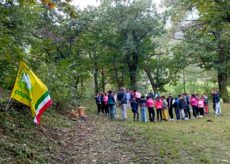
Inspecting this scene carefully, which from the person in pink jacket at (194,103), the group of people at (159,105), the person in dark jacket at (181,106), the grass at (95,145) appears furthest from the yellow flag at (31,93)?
the person in pink jacket at (194,103)

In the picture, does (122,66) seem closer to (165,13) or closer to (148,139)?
(165,13)

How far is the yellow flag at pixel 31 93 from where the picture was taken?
28.0ft

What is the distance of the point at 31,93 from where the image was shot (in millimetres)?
8664

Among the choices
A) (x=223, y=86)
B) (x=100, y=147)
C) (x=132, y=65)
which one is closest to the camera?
(x=100, y=147)

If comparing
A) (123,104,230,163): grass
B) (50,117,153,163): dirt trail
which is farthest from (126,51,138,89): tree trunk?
(50,117,153,163): dirt trail

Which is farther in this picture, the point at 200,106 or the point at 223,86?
the point at 223,86

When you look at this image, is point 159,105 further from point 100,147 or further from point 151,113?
point 100,147

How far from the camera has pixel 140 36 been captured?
2966cm

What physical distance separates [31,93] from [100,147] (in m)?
2.65

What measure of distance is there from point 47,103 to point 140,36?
22.0 m

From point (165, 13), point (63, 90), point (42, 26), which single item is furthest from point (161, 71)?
point (63, 90)

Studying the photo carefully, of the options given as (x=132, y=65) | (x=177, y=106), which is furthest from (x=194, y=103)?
(x=132, y=65)

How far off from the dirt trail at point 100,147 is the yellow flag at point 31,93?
135 centimetres

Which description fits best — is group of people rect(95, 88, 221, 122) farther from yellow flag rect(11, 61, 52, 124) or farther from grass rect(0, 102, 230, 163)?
yellow flag rect(11, 61, 52, 124)
